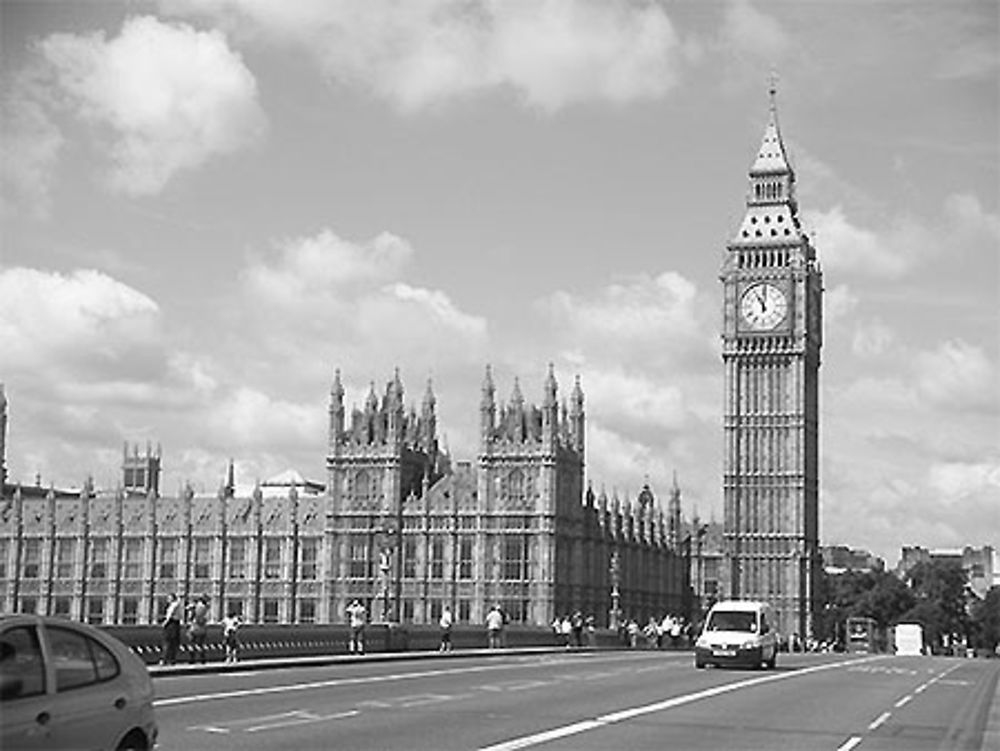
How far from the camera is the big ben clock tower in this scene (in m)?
131

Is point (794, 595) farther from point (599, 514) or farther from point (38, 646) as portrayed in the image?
point (38, 646)

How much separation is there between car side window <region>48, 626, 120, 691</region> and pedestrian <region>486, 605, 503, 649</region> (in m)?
44.3

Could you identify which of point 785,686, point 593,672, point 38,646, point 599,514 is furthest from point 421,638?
point 599,514

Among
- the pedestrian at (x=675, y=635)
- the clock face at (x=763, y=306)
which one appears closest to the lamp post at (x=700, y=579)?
the clock face at (x=763, y=306)

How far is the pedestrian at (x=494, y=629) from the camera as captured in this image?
5741 centimetres

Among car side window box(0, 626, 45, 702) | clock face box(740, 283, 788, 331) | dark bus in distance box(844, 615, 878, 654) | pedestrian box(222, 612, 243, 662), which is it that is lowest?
dark bus in distance box(844, 615, 878, 654)

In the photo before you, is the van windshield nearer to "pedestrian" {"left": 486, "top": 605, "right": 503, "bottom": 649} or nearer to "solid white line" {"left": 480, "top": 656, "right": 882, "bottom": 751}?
"solid white line" {"left": 480, "top": 656, "right": 882, "bottom": 751}

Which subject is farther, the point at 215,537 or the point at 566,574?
the point at 215,537

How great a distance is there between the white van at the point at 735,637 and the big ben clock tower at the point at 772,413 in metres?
85.6

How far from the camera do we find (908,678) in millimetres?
43938

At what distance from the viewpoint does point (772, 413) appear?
134 metres

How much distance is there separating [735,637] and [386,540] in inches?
2371

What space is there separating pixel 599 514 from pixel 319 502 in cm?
1974

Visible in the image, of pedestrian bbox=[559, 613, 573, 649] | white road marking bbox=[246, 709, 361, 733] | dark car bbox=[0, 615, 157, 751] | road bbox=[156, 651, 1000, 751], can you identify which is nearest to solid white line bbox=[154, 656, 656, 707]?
road bbox=[156, 651, 1000, 751]
